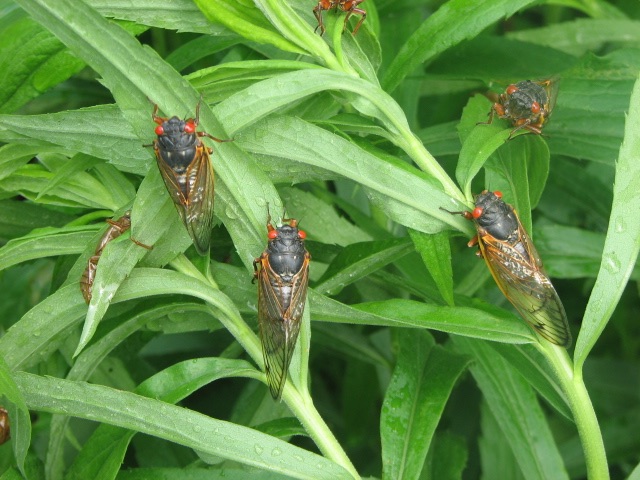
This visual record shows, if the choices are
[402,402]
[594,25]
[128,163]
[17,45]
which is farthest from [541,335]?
[594,25]

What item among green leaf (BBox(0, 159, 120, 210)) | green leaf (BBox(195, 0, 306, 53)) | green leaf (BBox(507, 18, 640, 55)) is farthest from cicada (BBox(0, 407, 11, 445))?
green leaf (BBox(507, 18, 640, 55))

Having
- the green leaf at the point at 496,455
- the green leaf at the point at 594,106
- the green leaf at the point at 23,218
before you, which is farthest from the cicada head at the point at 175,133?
the green leaf at the point at 496,455

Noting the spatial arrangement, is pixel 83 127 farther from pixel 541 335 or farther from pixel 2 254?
pixel 541 335

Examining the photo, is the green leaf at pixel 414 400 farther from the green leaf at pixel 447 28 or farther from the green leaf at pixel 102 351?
the green leaf at pixel 447 28

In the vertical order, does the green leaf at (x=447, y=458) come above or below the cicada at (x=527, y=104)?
below

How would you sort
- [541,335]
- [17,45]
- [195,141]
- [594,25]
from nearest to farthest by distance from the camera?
[195,141] < [541,335] < [17,45] < [594,25]

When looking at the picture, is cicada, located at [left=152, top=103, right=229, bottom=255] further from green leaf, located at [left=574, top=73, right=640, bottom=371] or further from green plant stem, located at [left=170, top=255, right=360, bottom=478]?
green leaf, located at [left=574, top=73, right=640, bottom=371]

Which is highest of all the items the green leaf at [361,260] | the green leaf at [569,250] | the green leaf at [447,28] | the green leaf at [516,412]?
the green leaf at [447,28]

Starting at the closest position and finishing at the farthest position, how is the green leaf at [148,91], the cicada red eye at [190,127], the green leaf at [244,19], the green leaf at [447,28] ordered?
the green leaf at [148,91] < the cicada red eye at [190,127] < the green leaf at [244,19] < the green leaf at [447,28]
